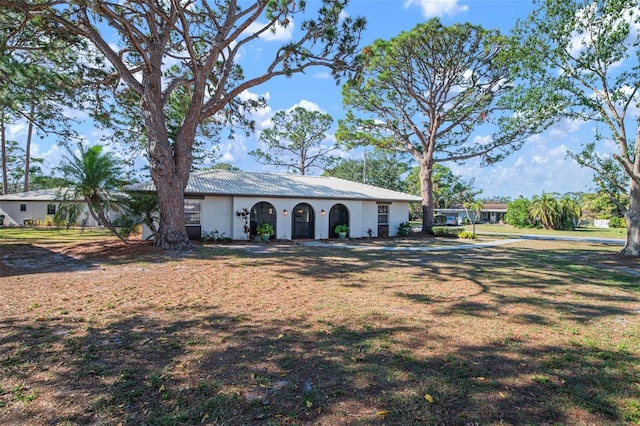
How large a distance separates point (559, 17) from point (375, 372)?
1486 centimetres

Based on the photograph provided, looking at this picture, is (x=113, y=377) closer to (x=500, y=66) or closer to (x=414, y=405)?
(x=414, y=405)

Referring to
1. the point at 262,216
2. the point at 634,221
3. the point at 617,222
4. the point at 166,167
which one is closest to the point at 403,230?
the point at 262,216

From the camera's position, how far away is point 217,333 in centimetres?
439

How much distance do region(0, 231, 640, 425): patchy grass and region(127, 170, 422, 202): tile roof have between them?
8.87 m

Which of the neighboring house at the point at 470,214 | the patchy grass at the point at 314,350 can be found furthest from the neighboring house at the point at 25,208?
the neighboring house at the point at 470,214

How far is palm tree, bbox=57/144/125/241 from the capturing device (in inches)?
451

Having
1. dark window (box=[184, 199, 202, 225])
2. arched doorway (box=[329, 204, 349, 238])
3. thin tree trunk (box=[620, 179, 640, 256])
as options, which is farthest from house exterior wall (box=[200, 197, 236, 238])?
thin tree trunk (box=[620, 179, 640, 256])

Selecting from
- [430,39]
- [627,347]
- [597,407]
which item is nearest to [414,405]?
[597,407]

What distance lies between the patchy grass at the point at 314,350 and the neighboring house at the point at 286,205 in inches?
343

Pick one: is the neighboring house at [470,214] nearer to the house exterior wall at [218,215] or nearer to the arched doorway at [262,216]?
the arched doorway at [262,216]

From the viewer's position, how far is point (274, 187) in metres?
18.6

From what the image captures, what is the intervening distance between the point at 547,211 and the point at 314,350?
35.6 metres

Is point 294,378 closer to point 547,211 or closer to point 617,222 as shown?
point 547,211

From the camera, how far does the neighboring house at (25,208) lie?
27.8 m
